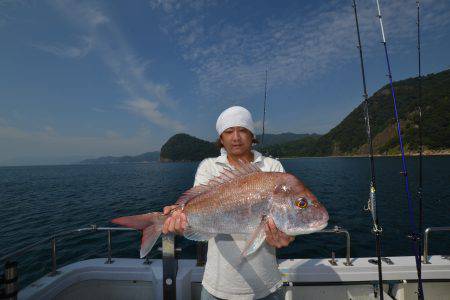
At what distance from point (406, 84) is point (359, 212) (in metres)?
219

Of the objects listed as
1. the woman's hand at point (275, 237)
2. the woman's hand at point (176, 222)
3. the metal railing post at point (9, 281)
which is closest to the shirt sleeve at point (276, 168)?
the woman's hand at point (275, 237)

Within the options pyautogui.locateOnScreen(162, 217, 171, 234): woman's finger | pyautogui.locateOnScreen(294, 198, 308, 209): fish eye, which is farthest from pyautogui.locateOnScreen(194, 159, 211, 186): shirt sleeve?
pyautogui.locateOnScreen(294, 198, 308, 209): fish eye

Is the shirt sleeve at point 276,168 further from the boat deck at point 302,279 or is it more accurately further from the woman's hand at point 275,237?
the boat deck at point 302,279

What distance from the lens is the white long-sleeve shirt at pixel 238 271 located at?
110 inches

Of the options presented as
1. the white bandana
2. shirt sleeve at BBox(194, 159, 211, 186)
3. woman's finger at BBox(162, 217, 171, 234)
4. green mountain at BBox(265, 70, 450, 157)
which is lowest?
woman's finger at BBox(162, 217, 171, 234)

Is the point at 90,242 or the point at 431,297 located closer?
the point at 431,297

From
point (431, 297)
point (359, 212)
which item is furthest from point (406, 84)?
point (431, 297)

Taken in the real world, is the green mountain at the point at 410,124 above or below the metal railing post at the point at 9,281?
above

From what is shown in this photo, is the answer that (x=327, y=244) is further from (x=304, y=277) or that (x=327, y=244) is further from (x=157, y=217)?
(x=157, y=217)

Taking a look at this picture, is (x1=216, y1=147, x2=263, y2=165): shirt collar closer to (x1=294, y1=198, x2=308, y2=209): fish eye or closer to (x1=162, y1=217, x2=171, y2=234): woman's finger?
(x1=294, y1=198, x2=308, y2=209): fish eye

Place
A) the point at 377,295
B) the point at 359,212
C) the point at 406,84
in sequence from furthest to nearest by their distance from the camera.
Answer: the point at 406,84, the point at 359,212, the point at 377,295

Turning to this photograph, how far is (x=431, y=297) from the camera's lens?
501cm

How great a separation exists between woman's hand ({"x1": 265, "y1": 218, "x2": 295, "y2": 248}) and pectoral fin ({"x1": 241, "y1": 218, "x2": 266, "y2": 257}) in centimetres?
6

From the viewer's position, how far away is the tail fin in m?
2.96
